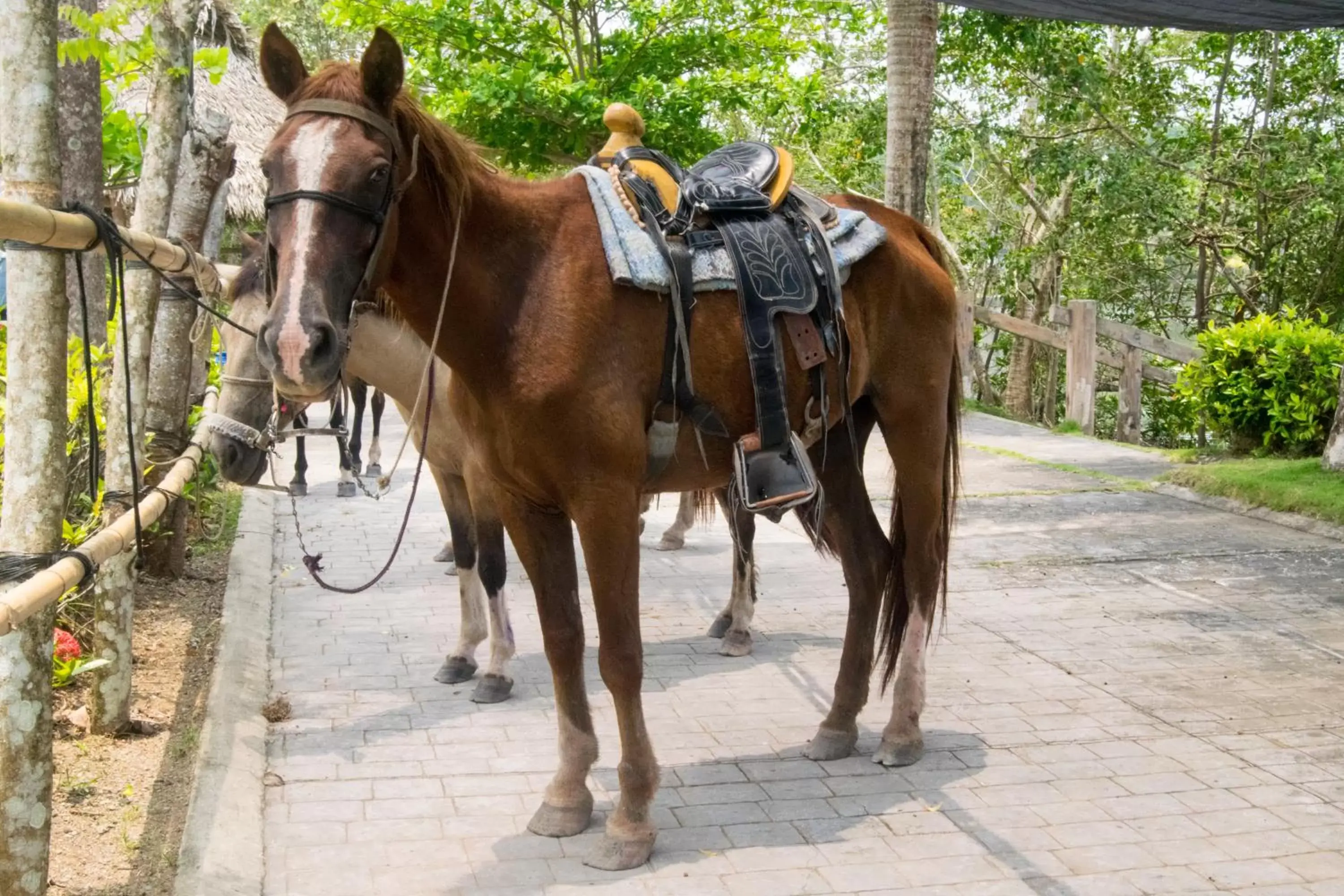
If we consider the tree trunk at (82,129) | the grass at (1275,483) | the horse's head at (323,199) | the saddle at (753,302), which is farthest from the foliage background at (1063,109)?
the horse's head at (323,199)

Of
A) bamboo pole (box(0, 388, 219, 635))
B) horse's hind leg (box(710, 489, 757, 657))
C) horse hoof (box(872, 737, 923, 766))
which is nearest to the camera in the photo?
bamboo pole (box(0, 388, 219, 635))

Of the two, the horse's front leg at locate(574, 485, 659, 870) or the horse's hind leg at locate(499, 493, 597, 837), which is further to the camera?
the horse's hind leg at locate(499, 493, 597, 837)

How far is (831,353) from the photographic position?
445cm

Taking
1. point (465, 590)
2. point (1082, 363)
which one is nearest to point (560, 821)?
point (465, 590)

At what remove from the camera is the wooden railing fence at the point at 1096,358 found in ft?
45.3

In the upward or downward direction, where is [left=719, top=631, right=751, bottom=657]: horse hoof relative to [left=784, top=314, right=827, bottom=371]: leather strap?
downward

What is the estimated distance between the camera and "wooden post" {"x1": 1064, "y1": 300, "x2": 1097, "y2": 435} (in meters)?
14.2

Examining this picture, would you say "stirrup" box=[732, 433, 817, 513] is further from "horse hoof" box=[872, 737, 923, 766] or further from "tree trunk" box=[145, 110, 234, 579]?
"tree trunk" box=[145, 110, 234, 579]

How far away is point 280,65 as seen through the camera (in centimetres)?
342

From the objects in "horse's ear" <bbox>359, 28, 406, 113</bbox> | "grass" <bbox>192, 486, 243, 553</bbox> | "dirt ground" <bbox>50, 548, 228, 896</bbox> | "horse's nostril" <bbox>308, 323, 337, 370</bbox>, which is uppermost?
"horse's ear" <bbox>359, 28, 406, 113</bbox>

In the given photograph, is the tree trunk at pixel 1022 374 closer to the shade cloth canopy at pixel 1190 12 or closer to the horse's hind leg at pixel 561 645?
the shade cloth canopy at pixel 1190 12

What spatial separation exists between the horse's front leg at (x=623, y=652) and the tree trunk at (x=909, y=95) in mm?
6395

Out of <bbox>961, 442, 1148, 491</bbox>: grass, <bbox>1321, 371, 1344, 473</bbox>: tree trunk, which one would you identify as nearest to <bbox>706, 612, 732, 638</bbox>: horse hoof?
Result: <bbox>961, 442, 1148, 491</bbox>: grass

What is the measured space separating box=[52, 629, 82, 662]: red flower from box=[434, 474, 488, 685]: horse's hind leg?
1536 mm
